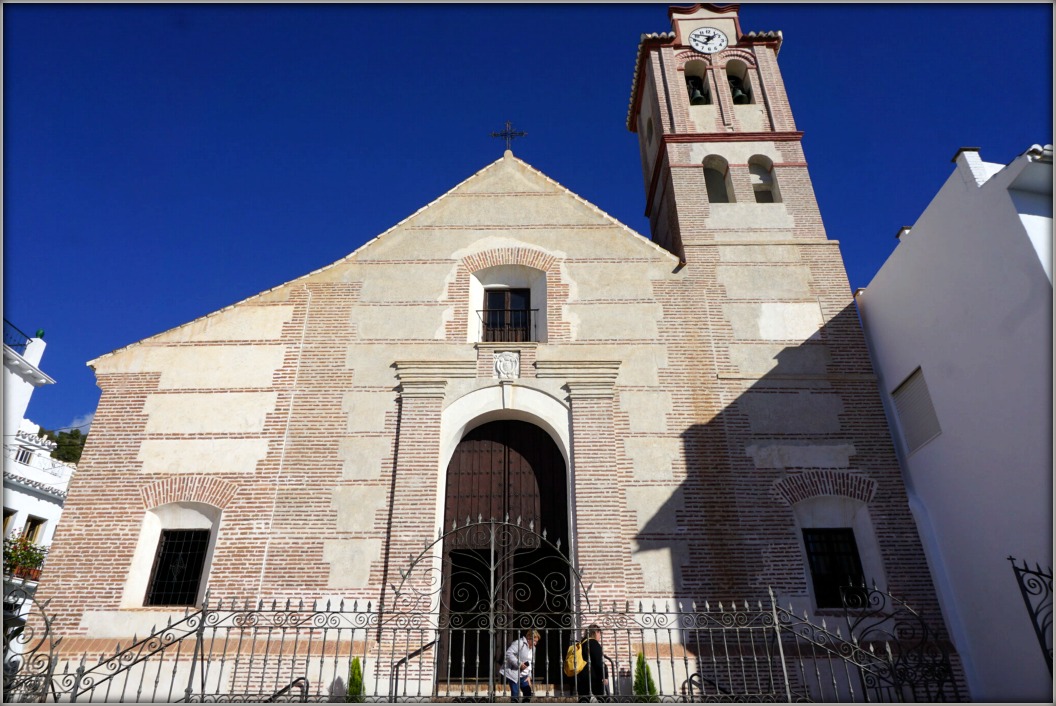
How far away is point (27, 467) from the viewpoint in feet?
74.9

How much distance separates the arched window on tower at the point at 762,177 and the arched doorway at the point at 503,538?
7906 mm

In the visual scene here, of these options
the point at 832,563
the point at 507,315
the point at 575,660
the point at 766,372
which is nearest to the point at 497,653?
the point at 575,660

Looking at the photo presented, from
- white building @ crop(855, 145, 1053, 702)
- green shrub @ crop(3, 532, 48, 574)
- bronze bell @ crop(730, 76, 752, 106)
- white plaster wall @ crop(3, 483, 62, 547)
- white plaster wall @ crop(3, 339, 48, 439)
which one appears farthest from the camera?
white plaster wall @ crop(3, 483, 62, 547)

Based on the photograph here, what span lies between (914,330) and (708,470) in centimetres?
408

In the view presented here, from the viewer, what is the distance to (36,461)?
77.0 ft

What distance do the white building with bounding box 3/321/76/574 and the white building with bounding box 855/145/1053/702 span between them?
20425 mm

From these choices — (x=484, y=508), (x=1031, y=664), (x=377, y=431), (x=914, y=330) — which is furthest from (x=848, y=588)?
(x=377, y=431)

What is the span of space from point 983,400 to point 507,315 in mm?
7833

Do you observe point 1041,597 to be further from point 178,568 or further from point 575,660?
point 178,568

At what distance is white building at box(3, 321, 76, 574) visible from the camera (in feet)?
61.4

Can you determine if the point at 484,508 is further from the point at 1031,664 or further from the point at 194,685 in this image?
the point at 1031,664

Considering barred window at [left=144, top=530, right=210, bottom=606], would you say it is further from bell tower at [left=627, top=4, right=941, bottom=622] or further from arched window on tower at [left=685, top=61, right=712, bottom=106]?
arched window on tower at [left=685, top=61, right=712, bottom=106]

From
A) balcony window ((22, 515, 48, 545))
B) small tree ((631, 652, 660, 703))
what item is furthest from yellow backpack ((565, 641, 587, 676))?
balcony window ((22, 515, 48, 545))

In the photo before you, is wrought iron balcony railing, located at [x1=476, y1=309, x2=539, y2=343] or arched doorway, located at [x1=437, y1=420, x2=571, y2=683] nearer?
arched doorway, located at [x1=437, y1=420, x2=571, y2=683]
